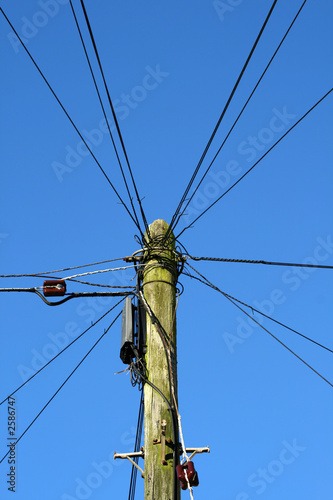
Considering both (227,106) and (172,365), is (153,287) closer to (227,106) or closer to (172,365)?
(172,365)

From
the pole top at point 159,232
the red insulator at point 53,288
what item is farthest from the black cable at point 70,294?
the pole top at point 159,232

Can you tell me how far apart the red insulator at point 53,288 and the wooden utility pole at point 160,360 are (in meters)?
0.90

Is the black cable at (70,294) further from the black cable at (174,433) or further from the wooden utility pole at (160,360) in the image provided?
the black cable at (174,433)

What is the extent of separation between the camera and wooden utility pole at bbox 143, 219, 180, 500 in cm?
430

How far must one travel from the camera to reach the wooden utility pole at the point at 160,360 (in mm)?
4305

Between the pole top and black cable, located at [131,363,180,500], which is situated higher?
the pole top

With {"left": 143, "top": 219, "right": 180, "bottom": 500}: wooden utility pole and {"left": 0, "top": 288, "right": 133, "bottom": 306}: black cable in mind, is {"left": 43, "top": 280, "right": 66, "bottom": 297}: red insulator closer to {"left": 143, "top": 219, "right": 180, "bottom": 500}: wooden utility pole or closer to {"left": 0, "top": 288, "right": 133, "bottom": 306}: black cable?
{"left": 0, "top": 288, "right": 133, "bottom": 306}: black cable

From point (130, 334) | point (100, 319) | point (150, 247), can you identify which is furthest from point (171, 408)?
point (100, 319)

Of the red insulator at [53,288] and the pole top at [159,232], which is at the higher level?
the pole top at [159,232]

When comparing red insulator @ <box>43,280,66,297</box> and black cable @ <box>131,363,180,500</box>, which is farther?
red insulator @ <box>43,280,66,297</box>

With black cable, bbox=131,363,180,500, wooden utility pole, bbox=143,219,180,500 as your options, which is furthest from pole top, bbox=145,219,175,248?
black cable, bbox=131,363,180,500

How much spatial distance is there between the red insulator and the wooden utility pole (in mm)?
898

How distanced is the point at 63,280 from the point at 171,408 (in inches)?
78.2

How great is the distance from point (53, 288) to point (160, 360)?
1.59 m
